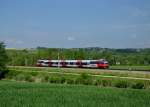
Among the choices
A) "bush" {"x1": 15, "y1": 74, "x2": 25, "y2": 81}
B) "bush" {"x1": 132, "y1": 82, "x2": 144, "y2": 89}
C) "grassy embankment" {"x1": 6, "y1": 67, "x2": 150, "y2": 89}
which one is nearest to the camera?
"bush" {"x1": 132, "y1": 82, "x2": 144, "y2": 89}

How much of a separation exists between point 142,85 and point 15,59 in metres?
87.2

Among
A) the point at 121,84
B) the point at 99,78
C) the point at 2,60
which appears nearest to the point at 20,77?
the point at 2,60

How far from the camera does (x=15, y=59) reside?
12925cm

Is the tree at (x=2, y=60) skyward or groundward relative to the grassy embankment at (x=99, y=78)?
skyward

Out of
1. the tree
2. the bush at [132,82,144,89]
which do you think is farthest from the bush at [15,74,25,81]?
the bush at [132,82,144,89]

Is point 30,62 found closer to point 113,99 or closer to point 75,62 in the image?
point 75,62

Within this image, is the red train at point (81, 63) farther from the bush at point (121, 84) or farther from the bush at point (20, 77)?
the bush at point (121, 84)

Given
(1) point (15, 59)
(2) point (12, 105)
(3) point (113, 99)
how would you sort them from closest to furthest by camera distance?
(2) point (12, 105)
(3) point (113, 99)
(1) point (15, 59)

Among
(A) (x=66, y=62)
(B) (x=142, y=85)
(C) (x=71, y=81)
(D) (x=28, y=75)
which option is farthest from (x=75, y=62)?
(B) (x=142, y=85)

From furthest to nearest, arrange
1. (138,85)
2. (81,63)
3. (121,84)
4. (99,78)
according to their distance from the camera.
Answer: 1. (81,63)
2. (99,78)
3. (121,84)
4. (138,85)

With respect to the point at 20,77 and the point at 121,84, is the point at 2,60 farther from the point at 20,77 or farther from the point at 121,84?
the point at 121,84

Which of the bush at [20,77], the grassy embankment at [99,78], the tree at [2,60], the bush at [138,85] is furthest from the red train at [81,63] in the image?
the bush at [138,85]

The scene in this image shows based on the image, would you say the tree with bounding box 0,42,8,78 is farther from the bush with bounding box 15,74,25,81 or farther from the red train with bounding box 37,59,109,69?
the red train with bounding box 37,59,109,69

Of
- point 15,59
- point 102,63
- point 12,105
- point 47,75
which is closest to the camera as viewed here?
point 12,105
